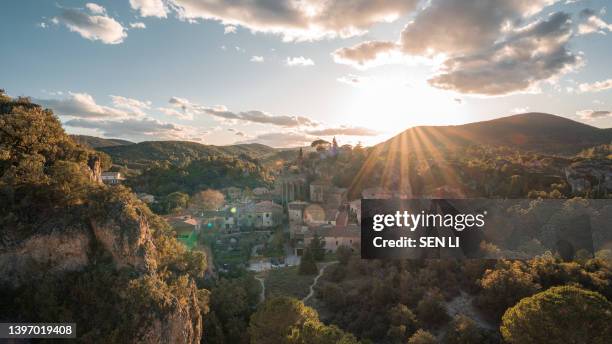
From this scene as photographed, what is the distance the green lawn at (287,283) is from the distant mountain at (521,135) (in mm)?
57470

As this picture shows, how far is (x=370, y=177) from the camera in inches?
2200

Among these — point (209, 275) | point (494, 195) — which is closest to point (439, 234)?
point (209, 275)

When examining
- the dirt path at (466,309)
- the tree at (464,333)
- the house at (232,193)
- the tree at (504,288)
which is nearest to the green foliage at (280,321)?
the tree at (464,333)

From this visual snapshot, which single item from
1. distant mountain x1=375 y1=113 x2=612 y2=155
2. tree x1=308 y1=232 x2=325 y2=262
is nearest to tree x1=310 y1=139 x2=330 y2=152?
distant mountain x1=375 y1=113 x2=612 y2=155

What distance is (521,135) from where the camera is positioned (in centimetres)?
8731

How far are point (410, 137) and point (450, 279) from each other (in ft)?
340

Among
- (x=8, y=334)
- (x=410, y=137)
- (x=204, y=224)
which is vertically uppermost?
(x=410, y=137)

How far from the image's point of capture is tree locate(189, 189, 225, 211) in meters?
55.8

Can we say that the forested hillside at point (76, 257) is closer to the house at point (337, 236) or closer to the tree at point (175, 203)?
the house at point (337, 236)

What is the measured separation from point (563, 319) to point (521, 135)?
89369 millimetres

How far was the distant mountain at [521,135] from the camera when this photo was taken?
7325cm

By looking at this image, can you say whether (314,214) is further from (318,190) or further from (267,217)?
(318,190)

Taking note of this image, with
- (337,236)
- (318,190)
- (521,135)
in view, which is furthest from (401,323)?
(521,135)

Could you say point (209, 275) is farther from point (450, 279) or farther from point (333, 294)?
point (450, 279)
